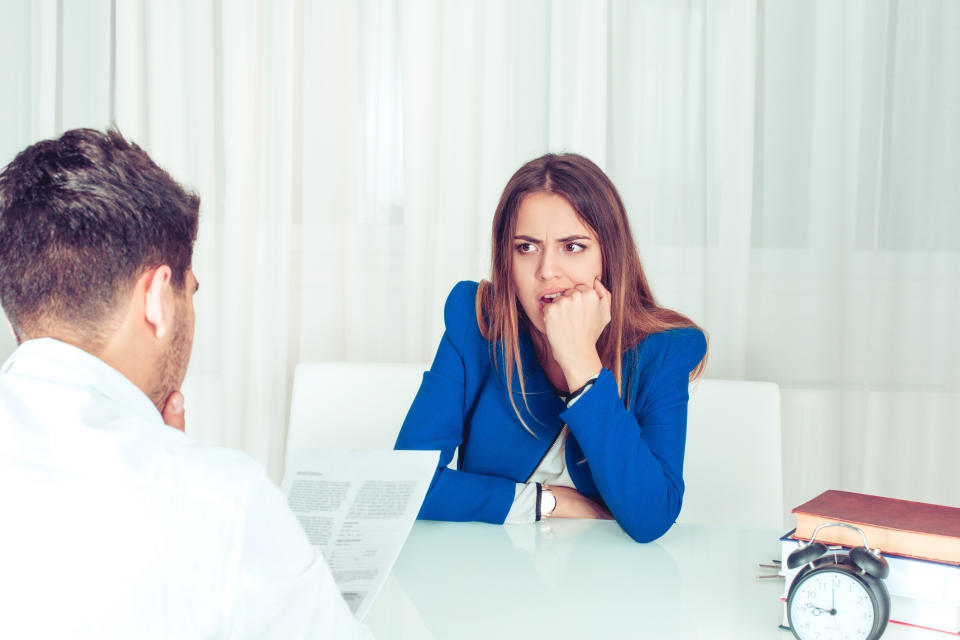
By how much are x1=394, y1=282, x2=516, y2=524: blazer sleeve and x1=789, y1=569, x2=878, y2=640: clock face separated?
1.70ft

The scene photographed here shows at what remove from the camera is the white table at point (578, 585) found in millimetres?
873

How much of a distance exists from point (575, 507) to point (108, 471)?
92 cm

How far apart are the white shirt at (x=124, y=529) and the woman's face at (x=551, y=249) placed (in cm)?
97

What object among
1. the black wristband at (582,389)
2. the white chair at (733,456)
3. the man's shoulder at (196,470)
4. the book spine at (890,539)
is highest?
the man's shoulder at (196,470)

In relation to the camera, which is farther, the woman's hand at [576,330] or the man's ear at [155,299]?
the woman's hand at [576,330]

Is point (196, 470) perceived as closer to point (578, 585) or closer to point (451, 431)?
point (578, 585)

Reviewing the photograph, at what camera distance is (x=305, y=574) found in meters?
0.61


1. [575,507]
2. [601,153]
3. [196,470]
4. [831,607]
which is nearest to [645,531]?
[575,507]

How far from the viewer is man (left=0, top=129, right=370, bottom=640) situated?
531mm

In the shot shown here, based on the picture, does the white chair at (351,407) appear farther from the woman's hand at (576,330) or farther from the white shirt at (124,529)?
the white shirt at (124,529)

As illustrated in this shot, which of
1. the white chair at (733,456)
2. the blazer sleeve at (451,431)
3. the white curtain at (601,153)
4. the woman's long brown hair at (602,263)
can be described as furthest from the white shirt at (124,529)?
the white curtain at (601,153)

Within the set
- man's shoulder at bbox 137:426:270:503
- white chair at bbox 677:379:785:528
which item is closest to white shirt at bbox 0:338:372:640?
man's shoulder at bbox 137:426:270:503

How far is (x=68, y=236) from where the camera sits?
669mm

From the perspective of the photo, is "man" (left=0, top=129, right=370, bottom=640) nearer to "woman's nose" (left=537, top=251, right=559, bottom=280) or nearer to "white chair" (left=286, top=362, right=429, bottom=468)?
"woman's nose" (left=537, top=251, right=559, bottom=280)
